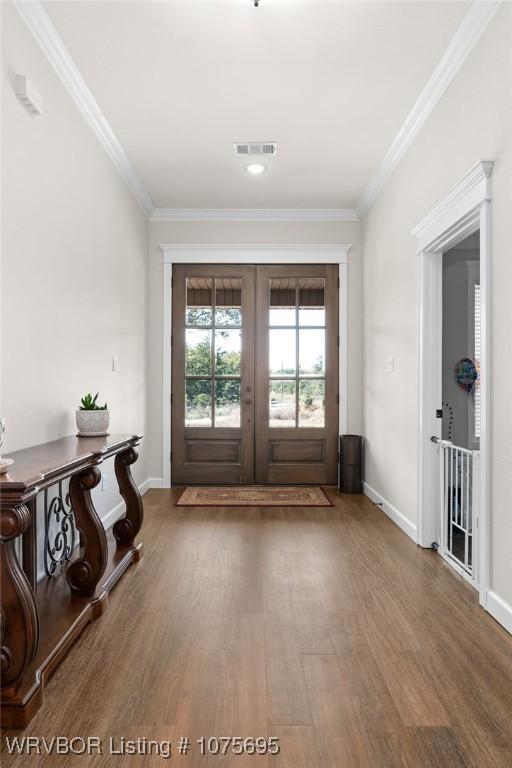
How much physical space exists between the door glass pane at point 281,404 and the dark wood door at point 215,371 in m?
0.21

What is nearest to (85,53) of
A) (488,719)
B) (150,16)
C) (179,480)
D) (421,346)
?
(150,16)

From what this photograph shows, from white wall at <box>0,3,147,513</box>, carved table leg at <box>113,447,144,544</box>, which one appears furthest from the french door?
carved table leg at <box>113,447,144,544</box>

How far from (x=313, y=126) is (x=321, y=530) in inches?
112

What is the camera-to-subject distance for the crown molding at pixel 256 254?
5484 mm

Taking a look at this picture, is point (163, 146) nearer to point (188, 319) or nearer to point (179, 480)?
point (188, 319)

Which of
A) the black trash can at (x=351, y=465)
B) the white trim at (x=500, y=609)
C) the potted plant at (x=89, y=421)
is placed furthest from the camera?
the black trash can at (x=351, y=465)

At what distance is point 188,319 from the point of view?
5.54 m

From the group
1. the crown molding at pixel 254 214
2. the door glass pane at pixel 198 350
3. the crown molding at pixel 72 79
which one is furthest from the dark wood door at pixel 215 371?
the crown molding at pixel 72 79

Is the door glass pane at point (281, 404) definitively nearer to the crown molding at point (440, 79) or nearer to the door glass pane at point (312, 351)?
the door glass pane at point (312, 351)

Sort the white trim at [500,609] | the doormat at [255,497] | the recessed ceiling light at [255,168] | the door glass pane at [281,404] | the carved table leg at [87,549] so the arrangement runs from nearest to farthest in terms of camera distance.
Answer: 1. the white trim at [500,609]
2. the carved table leg at [87,549]
3. the recessed ceiling light at [255,168]
4. the doormat at [255,497]
5. the door glass pane at [281,404]

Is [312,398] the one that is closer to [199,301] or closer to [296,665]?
[199,301]

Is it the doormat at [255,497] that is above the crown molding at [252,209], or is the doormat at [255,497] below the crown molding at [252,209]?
below

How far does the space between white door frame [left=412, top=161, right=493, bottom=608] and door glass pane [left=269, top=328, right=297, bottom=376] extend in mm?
2089

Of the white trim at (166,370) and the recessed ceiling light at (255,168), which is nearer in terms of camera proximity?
the recessed ceiling light at (255,168)
